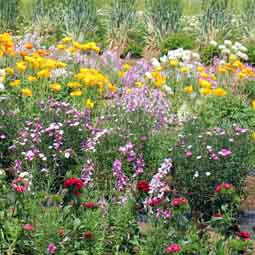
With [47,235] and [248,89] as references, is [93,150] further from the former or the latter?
[248,89]

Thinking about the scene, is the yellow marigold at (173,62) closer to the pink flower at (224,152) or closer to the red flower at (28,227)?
the pink flower at (224,152)

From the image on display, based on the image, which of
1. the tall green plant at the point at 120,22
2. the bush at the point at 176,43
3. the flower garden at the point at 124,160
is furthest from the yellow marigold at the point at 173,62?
the tall green plant at the point at 120,22

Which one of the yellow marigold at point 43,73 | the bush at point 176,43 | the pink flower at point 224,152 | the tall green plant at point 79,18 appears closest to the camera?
the pink flower at point 224,152

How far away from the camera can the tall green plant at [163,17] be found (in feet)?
50.5

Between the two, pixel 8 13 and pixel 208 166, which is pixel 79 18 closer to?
pixel 8 13

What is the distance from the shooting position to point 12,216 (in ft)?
17.5

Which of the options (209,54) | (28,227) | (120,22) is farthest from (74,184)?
(120,22)

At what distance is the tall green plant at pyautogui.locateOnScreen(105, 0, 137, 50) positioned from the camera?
15.7m

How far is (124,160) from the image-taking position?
6.58 m

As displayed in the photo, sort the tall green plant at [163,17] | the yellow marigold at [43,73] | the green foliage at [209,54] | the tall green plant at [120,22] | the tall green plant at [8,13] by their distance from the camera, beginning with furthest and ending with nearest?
the tall green plant at [8,13]
the tall green plant at [120,22]
the tall green plant at [163,17]
the green foliage at [209,54]
the yellow marigold at [43,73]

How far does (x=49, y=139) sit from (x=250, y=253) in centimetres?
237

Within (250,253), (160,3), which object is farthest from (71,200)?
(160,3)

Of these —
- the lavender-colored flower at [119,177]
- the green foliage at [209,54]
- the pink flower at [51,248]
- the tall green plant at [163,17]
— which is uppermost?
the pink flower at [51,248]

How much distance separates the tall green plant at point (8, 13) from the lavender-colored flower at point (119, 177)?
35.6 ft
